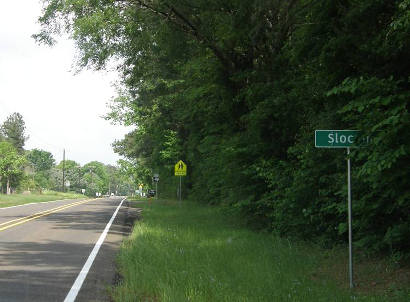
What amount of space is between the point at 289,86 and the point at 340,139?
6.51 meters

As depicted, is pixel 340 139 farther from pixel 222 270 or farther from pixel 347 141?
pixel 222 270

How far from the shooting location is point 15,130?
483 feet

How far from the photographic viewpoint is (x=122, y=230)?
58.4 ft

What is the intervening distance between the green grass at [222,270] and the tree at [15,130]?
14074 centimetres

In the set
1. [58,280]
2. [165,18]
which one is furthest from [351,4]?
[165,18]

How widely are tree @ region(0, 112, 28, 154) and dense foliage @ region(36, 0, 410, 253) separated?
433 ft

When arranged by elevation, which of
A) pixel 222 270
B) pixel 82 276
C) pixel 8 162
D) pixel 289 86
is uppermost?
pixel 8 162

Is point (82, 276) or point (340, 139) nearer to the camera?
point (340, 139)

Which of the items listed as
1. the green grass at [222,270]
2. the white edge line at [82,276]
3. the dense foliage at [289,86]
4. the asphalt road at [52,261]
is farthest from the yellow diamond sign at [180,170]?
the green grass at [222,270]

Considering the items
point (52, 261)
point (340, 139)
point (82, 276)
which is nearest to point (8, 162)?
point (52, 261)

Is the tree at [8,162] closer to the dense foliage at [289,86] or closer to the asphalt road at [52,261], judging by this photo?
the dense foliage at [289,86]

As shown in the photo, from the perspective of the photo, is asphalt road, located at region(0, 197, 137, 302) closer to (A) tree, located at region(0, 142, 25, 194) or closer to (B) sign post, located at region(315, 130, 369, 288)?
(B) sign post, located at region(315, 130, 369, 288)

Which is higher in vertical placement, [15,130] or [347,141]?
[15,130]

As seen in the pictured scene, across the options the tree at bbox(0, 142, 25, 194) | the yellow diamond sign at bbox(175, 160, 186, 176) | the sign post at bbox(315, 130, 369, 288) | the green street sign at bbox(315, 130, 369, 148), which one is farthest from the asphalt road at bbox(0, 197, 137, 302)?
the tree at bbox(0, 142, 25, 194)
